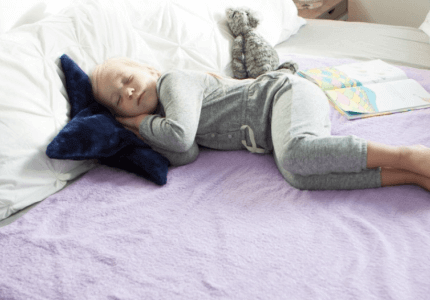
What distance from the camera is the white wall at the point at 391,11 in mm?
2445

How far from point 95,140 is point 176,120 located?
0.78ft

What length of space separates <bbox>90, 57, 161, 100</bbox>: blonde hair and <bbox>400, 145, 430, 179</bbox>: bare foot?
819 millimetres

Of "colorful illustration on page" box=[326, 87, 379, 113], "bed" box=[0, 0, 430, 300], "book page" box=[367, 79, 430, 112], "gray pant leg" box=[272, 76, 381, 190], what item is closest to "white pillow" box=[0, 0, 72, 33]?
"bed" box=[0, 0, 430, 300]

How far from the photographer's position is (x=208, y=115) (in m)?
1.25

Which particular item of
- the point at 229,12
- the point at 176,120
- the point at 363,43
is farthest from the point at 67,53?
the point at 363,43

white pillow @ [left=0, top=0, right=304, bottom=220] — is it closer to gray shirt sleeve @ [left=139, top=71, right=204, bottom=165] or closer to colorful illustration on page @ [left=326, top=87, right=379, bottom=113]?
gray shirt sleeve @ [left=139, top=71, right=204, bottom=165]

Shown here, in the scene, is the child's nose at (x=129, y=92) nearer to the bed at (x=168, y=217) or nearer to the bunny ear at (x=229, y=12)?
the bed at (x=168, y=217)

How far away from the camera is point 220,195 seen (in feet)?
3.39

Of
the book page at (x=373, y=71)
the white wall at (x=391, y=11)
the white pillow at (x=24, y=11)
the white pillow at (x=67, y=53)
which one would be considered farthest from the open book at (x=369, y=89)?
the white wall at (x=391, y=11)

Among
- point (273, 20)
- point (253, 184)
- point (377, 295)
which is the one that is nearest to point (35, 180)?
point (253, 184)

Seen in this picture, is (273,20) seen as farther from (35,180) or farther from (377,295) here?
(377,295)

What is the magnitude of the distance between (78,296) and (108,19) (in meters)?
0.99

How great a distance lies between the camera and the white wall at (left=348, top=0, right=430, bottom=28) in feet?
8.02

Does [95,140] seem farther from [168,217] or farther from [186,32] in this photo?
[186,32]
